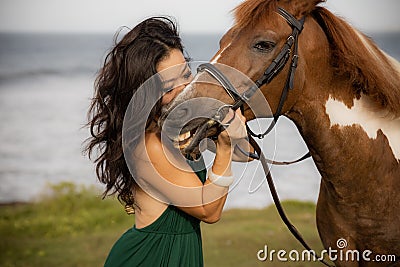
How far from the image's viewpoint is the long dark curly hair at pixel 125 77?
1492 mm

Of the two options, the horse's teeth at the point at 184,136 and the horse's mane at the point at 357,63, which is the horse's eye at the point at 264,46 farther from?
the horse's teeth at the point at 184,136

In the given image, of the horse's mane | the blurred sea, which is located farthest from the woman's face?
the blurred sea

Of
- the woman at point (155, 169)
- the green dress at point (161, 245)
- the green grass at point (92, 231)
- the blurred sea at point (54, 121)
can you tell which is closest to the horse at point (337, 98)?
the woman at point (155, 169)

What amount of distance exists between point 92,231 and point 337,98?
2.83 meters

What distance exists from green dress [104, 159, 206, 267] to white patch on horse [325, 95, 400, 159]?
0.56 metres

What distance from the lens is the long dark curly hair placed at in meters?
1.49

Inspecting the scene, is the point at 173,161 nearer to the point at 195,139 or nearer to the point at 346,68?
the point at 195,139

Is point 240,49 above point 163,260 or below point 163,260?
above

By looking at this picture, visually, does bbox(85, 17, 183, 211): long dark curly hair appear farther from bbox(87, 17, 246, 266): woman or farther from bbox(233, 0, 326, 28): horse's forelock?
bbox(233, 0, 326, 28): horse's forelock

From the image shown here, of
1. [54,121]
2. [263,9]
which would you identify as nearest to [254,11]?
[263,9]

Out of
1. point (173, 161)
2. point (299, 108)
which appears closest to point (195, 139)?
point (173, 161)

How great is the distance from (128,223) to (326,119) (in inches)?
110

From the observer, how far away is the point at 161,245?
59.8 inches

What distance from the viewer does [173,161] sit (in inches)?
57.3
